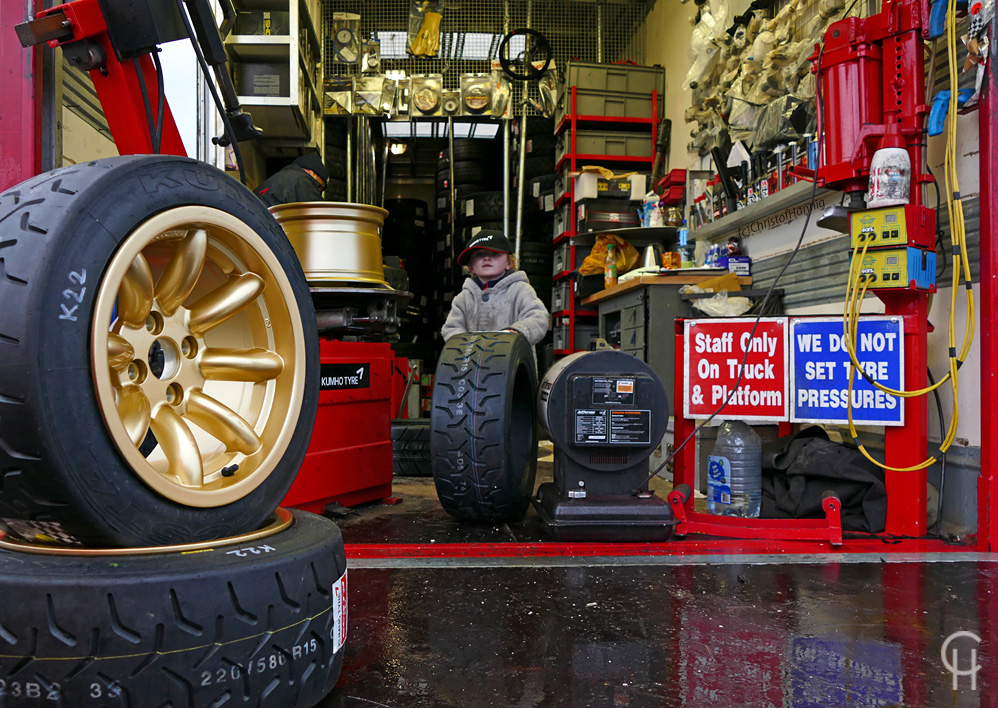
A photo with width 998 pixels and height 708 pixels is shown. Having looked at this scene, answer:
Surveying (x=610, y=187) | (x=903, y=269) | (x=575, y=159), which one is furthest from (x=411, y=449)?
(x=575, y=159)

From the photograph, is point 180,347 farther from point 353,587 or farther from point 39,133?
point 39,133

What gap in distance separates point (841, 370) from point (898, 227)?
23.0 inches

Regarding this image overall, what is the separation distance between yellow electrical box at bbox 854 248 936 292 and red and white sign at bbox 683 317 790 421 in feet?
1.31

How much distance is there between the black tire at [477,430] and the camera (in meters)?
2.94

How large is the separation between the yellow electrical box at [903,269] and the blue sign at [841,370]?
0.49ft

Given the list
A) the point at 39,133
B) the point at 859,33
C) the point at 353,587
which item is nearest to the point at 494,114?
the point at 859,33

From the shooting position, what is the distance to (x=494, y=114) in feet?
28.5

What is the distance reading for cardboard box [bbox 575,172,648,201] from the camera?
715 centimetres

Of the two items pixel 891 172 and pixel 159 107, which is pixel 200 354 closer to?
pixel 159 107

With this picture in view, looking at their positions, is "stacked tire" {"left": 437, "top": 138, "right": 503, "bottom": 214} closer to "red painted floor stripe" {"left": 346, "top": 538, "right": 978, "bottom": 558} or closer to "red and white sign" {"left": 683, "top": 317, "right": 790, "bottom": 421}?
"red and white sign" {"left": 683, "top": 317, "right": 790, "bottom": 421}

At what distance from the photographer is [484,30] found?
29.8 feet

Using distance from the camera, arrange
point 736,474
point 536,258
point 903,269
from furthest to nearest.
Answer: point 536,258, point 736,474, point 903,269

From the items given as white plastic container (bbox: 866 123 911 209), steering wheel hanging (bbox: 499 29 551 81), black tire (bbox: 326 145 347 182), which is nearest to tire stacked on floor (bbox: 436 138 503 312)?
steering wheel hanging (bbox: 499 29 551 81)

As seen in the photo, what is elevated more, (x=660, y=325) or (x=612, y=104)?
(x=612, y=104)
